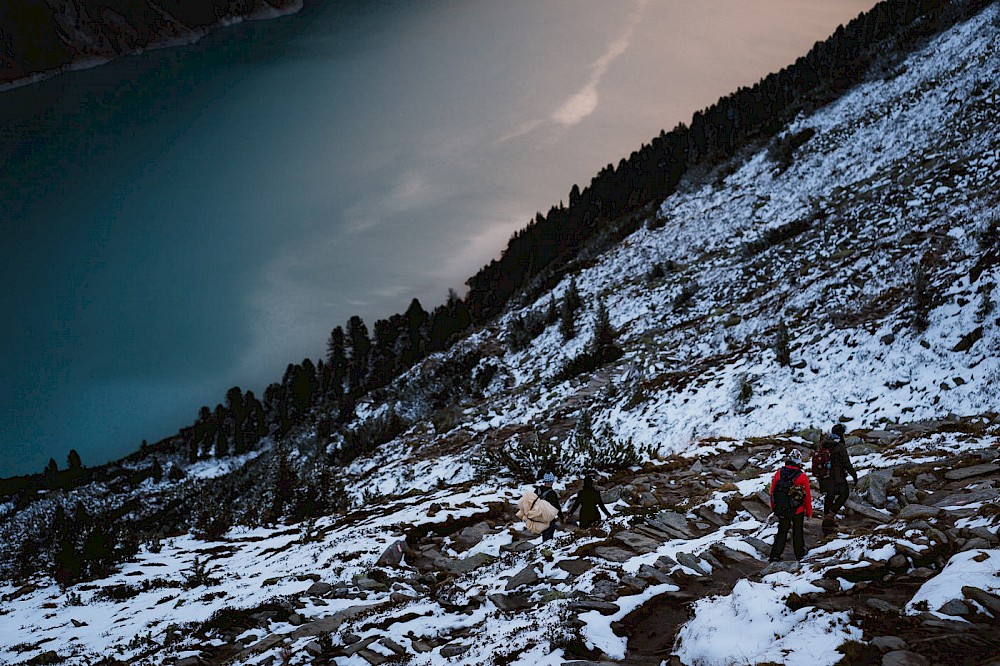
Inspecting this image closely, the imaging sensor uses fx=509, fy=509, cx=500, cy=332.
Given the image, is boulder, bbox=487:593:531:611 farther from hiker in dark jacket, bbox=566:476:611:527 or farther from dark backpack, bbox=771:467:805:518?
dark backpack, bbox=771:467:805:518

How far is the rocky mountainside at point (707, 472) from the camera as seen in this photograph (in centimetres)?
600

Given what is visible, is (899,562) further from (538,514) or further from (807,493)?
(538,514)

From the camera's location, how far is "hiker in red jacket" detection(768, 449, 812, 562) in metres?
7.76

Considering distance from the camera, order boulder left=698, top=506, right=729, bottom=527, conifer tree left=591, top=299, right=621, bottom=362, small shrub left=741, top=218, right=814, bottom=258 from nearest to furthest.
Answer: boulder left=698, top=506, right=729, bottom=527, conifer tree left=591, top=299, right=621, bottom=362, small shrub left=741, top=218, right=814, bottom=258

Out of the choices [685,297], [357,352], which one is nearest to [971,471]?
[685,297]

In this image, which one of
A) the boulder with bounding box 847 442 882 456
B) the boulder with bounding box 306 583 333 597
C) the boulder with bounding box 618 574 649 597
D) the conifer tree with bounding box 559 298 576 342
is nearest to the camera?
the boulder with bounding box 618 574 649 597

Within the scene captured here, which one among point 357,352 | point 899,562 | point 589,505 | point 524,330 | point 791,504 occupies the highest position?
point 357,352

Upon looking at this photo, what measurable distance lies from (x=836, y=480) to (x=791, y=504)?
7.78ft

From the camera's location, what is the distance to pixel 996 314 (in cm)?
1467

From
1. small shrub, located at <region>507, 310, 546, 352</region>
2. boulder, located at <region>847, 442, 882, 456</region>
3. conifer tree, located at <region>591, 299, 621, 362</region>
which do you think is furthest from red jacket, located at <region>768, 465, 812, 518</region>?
small shrub, located at <region>507, 310, 546, 352</region>

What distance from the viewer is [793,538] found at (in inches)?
307

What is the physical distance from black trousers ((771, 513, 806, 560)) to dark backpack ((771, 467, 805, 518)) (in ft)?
0.41

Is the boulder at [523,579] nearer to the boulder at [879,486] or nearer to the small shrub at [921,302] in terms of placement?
the boulder at [879,486]

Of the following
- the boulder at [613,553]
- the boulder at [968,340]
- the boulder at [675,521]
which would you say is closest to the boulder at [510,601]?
the boulder at [613,553]
